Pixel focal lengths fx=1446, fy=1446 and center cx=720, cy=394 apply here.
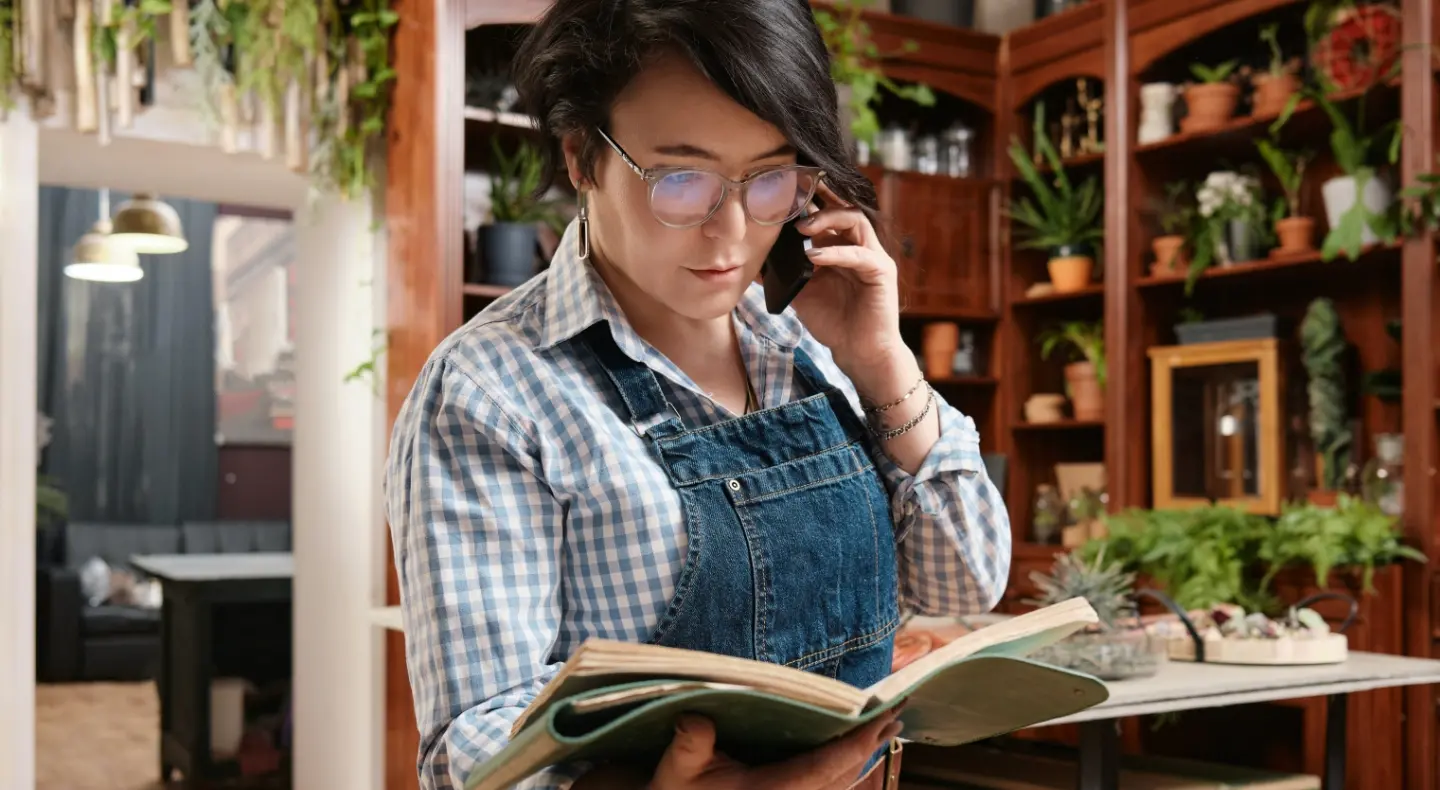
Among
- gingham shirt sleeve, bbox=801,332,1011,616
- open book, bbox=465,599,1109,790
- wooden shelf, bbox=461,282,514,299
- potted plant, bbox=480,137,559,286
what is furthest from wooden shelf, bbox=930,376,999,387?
open book, bbox=465,599,1109,790

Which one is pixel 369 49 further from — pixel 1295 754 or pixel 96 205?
pixel 96 205

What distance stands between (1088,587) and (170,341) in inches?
384

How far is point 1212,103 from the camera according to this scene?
17.5 ft

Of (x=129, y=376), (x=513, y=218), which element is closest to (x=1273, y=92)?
(x=513, y=218)

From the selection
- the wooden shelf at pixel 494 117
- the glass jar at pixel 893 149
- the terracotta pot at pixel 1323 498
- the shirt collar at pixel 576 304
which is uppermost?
the glass jar at pixel 893 149

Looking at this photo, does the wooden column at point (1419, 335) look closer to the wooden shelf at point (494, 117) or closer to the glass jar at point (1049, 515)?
the glass jar at point (1049, 515)

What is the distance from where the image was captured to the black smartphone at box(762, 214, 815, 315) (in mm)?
1375

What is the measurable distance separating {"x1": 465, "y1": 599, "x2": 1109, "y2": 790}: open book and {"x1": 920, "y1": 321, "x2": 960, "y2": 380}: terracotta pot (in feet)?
16.5

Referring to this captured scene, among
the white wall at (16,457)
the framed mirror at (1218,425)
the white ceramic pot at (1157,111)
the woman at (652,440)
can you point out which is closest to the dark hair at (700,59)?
the woman at (652,440)

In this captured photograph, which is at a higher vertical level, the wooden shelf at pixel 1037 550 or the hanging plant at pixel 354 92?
the hanging plant at pixel 354 92

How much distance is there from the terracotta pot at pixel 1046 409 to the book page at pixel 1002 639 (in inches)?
196

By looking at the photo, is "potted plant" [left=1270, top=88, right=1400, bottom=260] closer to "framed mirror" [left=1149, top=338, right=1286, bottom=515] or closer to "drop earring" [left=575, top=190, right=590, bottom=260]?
"framed mirror" [left=1149, top=338, right=1286, bottom=515]

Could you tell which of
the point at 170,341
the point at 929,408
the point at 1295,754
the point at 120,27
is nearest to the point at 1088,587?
the point at 929,408

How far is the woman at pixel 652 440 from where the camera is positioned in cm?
109
